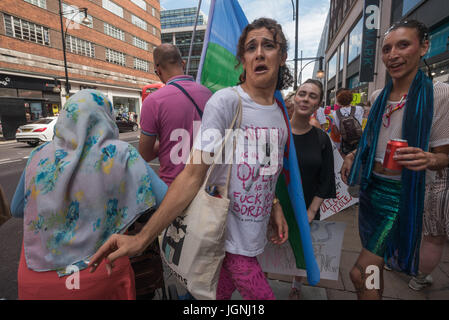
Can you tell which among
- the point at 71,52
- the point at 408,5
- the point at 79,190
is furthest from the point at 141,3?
the point at 79,190

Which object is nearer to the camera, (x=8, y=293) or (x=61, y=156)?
(x=61, y=156)

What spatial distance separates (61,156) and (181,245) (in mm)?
732

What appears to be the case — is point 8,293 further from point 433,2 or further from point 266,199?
point 433,2

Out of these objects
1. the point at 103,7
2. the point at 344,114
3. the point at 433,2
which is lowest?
the point at 344,114

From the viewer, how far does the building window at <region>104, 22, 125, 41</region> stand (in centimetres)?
2908

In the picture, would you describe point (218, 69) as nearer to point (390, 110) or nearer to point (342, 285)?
point (390, 110)

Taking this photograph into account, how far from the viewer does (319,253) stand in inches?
77.9

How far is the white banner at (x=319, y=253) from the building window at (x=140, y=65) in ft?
124

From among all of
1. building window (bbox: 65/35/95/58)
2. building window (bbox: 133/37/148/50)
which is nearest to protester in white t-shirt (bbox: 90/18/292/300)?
building window (bbox: 65/35/95/58)

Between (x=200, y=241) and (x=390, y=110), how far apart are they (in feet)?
5.24

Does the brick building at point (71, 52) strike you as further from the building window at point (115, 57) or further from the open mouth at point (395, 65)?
the open mouth at point (395, 65)

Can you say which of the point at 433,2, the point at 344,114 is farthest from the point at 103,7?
the point at 344,114
